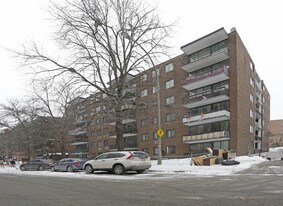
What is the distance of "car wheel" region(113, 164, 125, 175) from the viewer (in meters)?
19.3

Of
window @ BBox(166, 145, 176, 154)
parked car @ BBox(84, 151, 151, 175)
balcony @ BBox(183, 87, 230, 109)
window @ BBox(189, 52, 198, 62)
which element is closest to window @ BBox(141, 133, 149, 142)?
window @ BBox(166, 145, 176, 154)

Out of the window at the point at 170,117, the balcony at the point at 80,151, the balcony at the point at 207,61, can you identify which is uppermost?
the balcony at the point at 207,61

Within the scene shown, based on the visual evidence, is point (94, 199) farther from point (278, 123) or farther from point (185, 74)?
point (278, 123)

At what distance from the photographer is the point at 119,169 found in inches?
764

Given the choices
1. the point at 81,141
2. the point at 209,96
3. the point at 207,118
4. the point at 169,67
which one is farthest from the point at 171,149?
the point at 81,141

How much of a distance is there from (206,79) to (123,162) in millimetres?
24810

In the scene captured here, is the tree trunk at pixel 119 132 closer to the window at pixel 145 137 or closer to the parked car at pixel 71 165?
the parked car at pixel 71 165

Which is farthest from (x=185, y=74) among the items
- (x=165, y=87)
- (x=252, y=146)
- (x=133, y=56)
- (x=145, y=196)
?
(x=145, y=196)

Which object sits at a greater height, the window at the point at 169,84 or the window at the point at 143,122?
the window at the point at 169,84

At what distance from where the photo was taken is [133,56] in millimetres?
27297

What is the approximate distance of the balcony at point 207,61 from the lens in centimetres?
3999

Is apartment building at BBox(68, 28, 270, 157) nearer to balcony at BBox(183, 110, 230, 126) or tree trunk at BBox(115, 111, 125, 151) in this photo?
balcony at BBox(183, 110, 230, 126)

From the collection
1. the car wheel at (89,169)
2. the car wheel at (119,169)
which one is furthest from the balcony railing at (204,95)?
the car wheel at (119,169)

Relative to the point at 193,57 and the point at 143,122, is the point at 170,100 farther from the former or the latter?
the point at 143,122
